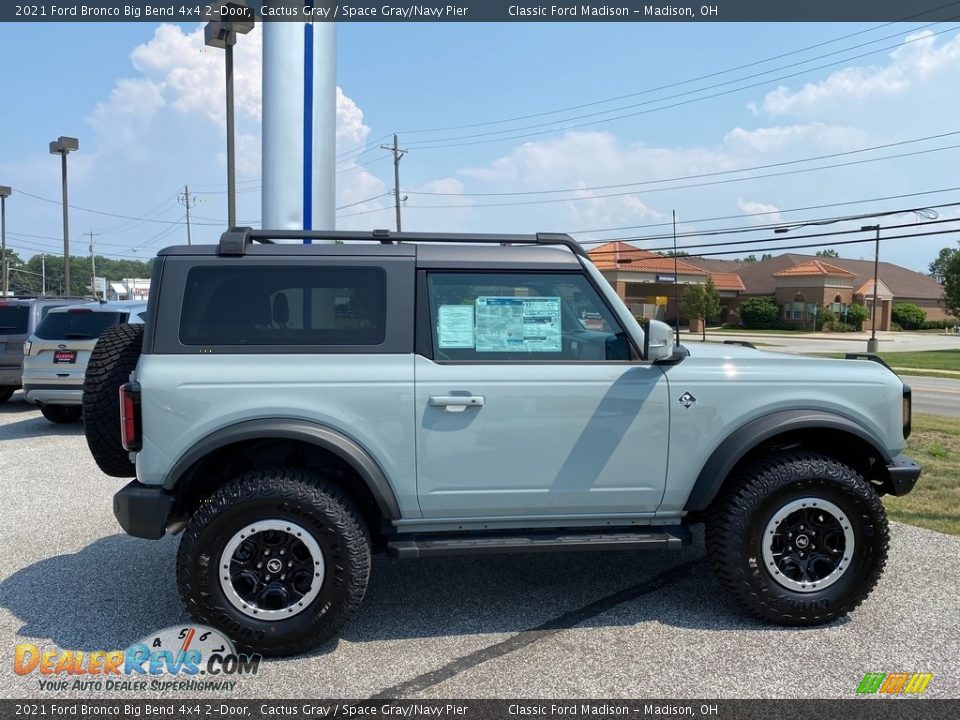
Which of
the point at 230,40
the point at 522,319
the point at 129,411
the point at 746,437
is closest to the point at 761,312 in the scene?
the point at 230,40

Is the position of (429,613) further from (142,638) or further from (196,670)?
(142,638)

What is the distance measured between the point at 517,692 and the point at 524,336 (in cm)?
174

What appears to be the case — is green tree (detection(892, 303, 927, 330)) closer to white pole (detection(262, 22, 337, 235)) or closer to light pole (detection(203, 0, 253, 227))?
light pole (detection(203, 0, 253, 227))

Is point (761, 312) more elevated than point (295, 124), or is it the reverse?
point (295, 124)

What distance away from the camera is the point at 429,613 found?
13.7 ft

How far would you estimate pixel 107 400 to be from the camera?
4004 mm

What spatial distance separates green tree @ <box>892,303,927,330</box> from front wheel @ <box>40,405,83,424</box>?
74.0m

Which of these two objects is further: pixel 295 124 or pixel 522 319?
pixel 295 124

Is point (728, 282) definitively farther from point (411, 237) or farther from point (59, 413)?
point (411, 237)

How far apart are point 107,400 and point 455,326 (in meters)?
1.92

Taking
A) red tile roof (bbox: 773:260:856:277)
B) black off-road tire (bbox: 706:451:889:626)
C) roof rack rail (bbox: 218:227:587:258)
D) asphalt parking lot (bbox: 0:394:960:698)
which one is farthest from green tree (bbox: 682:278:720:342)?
roof rack rail (bbox: 218:227:587:258)

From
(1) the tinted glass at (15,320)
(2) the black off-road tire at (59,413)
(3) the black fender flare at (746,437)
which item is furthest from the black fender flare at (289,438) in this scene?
(1) the tinted glass at (15,320)

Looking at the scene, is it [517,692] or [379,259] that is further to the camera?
[379,259]

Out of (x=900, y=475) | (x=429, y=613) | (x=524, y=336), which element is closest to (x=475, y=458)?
(x=524, y=336)
